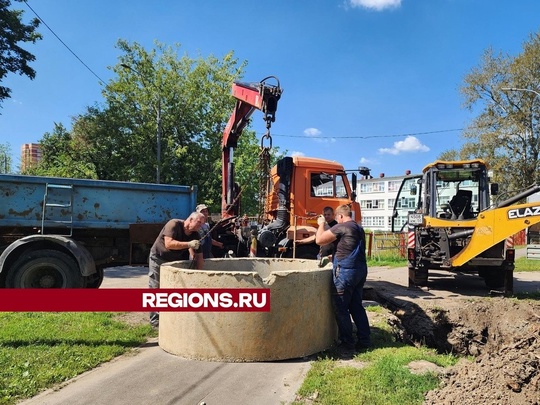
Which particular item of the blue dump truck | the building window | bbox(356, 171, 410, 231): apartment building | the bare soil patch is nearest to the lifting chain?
the blue dump truck

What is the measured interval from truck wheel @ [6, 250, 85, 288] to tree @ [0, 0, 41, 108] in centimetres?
1465

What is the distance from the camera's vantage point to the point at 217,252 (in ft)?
33.0

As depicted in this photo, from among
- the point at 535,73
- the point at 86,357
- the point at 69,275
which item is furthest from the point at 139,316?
the point at 535,73

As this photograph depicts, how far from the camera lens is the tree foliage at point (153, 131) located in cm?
2480

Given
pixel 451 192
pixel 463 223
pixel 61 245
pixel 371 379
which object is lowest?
pixel 371 379

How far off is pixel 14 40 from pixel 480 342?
20.5 metres

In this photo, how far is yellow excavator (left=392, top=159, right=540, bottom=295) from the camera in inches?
333

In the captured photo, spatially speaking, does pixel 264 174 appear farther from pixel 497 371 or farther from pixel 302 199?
pixel 497 371

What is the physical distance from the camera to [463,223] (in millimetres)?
9305

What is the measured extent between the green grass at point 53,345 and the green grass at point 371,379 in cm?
240

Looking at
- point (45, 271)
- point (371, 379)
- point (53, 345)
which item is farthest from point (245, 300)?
point (45, 271)

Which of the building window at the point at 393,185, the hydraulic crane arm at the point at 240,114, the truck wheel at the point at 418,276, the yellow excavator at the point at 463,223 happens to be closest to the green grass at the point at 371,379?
the yellow excavator at the point at 463,223

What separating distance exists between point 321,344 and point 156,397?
82.7 inches

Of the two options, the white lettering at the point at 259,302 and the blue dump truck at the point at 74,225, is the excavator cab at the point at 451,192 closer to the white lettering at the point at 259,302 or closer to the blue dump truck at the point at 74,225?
the blue dump truck at the point at 74,225
